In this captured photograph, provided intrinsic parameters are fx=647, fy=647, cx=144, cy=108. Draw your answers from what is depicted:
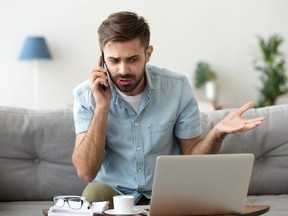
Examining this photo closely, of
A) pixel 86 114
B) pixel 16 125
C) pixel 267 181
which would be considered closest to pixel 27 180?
pixel 16 125

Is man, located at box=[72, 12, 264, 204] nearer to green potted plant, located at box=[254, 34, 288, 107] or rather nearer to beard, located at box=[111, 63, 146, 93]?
beard, located at box=[111, 63, 146, 93]

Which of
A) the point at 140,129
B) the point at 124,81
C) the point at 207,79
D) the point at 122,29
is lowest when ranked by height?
the point at 207,79

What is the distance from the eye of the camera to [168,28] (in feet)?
20.7

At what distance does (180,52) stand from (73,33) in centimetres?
106

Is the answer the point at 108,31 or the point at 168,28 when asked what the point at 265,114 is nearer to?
the point at 108,31

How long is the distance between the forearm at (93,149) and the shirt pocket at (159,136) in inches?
8.0

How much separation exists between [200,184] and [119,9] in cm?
460

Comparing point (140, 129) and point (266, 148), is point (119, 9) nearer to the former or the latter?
point (266, 148)

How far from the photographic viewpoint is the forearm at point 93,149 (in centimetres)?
238

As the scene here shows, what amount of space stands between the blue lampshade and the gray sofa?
11.0 feet

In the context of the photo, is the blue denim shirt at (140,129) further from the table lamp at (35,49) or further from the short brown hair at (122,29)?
the table lamp at (35,49)

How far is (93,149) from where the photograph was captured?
7.82ft

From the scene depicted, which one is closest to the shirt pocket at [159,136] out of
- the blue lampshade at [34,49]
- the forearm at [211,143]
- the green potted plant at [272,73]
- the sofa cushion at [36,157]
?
the forearm at [211,143]

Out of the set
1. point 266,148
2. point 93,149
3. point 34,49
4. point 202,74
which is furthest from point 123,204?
point 202,74
